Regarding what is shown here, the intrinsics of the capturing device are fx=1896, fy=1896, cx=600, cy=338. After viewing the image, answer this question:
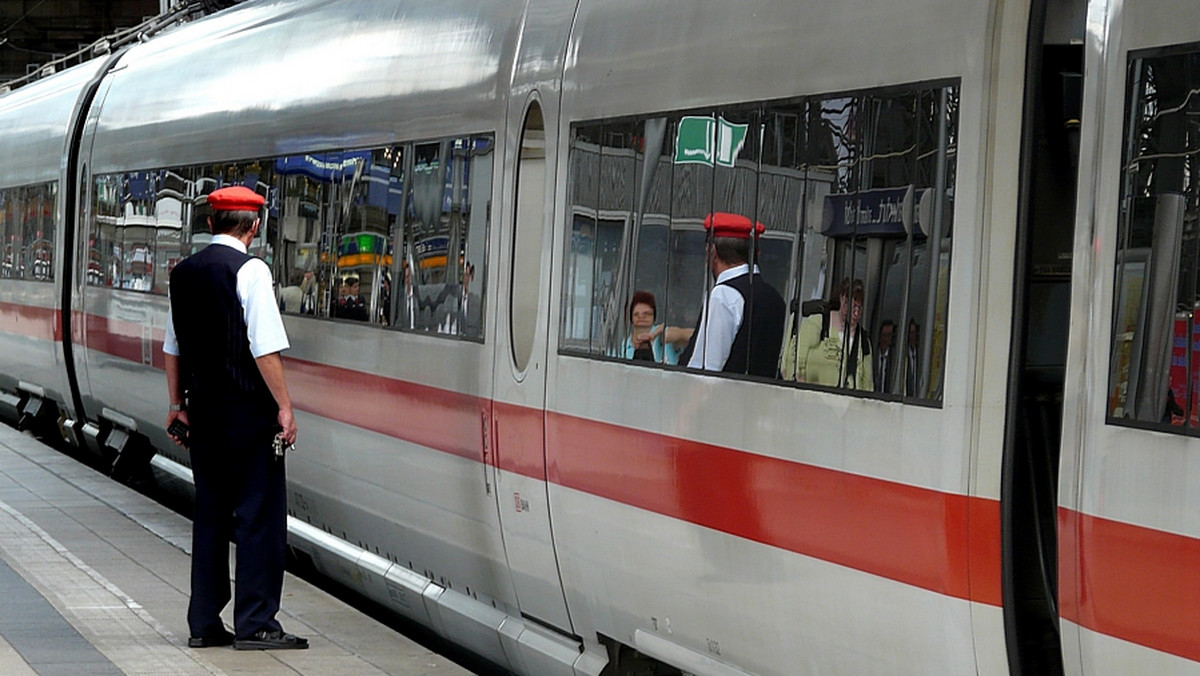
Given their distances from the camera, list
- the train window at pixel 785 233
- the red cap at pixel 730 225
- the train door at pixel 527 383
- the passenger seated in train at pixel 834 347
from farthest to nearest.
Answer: the train door at pixel 527 383, the red cap at pixel 730 225, the passenger seated in train at pixel 834 347, the train window at pixel 785 233

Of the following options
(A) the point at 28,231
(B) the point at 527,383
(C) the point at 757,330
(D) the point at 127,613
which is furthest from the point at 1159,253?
Result: (A) the point at 28,231

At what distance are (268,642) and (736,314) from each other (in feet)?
9.65

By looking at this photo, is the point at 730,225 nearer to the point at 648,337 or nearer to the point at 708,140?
the point at 708,140

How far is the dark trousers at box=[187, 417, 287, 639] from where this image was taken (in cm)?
772

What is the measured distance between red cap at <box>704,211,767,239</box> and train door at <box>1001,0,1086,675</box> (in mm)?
1243

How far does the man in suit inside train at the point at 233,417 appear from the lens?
7605mm

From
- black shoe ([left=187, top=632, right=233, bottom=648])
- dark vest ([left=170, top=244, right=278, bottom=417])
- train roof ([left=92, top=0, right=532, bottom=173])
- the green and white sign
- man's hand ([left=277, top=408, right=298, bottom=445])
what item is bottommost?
black shoe ([left=187, top=632, right=233, bottom=648])

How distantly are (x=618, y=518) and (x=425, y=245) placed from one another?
2.40 m

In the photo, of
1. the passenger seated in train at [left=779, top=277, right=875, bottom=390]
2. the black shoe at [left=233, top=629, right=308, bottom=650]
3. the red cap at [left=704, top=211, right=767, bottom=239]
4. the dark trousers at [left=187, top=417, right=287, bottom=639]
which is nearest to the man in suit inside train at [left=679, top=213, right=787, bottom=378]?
the red cap at [left=704, top=211, right=767, bottom=239]

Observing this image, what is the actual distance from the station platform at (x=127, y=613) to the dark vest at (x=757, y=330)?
240 centimetres

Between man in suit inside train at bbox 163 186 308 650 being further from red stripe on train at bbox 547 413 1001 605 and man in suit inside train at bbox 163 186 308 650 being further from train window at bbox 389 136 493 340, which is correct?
red stripe on train at bbox 547 413 1001 605

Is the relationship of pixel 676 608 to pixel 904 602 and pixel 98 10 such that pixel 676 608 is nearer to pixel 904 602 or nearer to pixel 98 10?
pixel 904 602

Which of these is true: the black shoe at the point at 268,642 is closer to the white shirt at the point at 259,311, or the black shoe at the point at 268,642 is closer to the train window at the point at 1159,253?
the white shirt at the point at 259,311

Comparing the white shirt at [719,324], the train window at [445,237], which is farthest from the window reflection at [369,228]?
the white shirt at [719,324]
